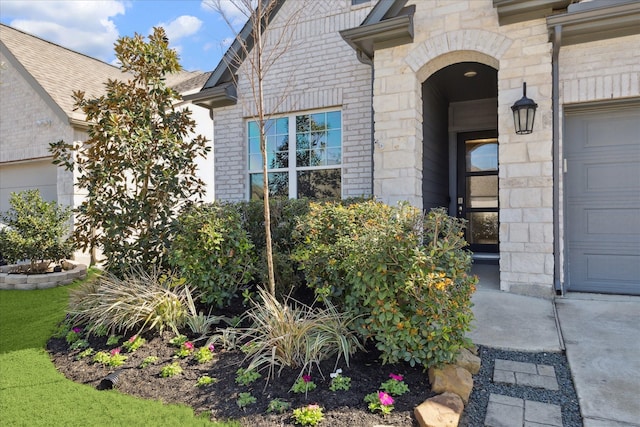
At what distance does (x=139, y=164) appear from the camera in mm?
4535

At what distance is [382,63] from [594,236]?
3572mm

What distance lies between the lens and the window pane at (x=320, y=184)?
6652 mm

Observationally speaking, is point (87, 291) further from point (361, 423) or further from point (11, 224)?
point (11, 224)

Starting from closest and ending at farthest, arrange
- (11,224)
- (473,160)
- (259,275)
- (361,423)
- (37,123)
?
(361,423)
(259,275)
(11,224)
(473,160)
(37,123)

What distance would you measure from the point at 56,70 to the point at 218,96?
5.76m

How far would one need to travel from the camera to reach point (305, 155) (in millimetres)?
6887

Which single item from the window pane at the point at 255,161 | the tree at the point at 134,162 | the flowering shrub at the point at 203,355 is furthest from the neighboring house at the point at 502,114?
the flowering shrub at the point at 203,355

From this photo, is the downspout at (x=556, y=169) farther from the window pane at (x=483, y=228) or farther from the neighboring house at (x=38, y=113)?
the neighboring house at (x=38, y=113)

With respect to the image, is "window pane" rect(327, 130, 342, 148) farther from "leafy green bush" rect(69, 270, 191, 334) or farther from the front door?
"leafy green bush" rect(69, 270, 191, 334)

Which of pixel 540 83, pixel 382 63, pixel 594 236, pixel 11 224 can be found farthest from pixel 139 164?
pixel 594 236

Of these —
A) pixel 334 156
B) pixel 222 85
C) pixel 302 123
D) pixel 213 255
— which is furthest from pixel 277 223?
pixel 222 85

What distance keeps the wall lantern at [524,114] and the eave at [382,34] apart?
173 centimetres

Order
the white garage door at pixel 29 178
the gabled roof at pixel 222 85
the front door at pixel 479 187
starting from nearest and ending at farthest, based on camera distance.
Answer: the gabled roof at pixel 222 85
the front door at pixel 479 187
the white garage door at pixel 29 178

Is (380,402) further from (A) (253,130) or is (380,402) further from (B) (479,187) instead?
(B) (479,187)
